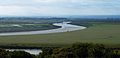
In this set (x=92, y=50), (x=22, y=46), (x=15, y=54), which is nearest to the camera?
(x=15, y=54)

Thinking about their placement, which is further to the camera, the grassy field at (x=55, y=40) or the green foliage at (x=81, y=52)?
the grassy field at (x=55, y=40)

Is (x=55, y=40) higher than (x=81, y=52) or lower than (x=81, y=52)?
lower

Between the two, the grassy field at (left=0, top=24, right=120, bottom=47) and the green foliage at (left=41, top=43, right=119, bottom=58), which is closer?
the green foliage at (left=41, top=43, right=119, bottom=58)

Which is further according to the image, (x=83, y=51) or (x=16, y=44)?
(x=16, y=44)

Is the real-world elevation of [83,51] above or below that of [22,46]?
above

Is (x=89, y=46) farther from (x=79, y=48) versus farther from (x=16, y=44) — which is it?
(x=16, y=44)

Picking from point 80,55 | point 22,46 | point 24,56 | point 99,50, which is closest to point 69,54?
point 80,55

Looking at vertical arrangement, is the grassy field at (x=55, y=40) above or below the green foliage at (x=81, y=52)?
below

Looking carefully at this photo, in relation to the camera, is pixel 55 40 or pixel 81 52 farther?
pixel 55 40

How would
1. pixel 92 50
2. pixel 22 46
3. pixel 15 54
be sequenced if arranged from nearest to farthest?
pixel 15 54 < pixel 92 50 < pixel 22 46

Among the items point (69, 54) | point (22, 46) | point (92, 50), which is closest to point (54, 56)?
point (69, 54)

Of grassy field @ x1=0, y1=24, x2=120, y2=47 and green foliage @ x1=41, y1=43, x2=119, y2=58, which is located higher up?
green foliage @ x1=41, y1=43, x2=119, y2=58
